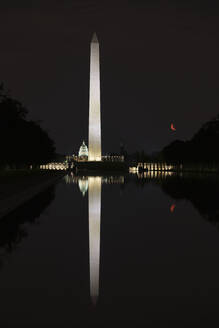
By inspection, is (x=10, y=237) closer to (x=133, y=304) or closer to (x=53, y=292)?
(x=53, y=292)

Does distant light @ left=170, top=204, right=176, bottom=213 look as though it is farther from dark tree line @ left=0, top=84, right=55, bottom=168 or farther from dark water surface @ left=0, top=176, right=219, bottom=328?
dark tree line @ left=0, top=84, right=55, bottom=168

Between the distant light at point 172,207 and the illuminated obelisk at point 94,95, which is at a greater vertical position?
the illuminated obelisk at point 94,95

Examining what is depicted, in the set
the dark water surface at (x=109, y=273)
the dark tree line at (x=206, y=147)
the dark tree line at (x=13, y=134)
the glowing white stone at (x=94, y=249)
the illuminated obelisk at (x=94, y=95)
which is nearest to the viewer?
the dark water surface at (x=109, y=273)

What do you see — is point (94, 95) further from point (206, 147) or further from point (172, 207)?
point (172, 207)

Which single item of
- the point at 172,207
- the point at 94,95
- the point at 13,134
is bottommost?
the point at 172,207

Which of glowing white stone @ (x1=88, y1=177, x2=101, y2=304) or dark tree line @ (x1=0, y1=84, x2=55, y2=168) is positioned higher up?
dark tree line @ (x1=0, y1=84, x2=55, y2=168)

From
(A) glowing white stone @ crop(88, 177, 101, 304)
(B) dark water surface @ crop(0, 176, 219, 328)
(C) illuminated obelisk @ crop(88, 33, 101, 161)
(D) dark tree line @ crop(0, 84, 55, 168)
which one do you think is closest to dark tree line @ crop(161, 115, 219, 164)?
(C) illuminated obelisk @ crop(88, 33, 101, 161)

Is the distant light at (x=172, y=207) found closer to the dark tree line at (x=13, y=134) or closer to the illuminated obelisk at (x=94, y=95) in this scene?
the dark tree line at (x=13, y=134)

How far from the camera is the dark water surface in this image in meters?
5.52

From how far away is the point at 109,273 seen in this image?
24.2 feet

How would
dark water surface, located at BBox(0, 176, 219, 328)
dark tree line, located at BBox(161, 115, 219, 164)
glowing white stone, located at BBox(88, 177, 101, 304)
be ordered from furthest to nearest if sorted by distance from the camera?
1. dark tree line, located at BBox(161, 115, 219, 164)
2. glowing white stone, located at BBox(88, 177, 101, 304)
3. dark water surface, located at BBox(0, 176, 219, 328)

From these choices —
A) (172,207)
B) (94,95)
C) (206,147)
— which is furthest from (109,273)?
(94,95)

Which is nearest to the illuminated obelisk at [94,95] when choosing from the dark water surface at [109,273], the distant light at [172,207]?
the distant light at [172,207]

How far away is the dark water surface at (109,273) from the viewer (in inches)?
217
